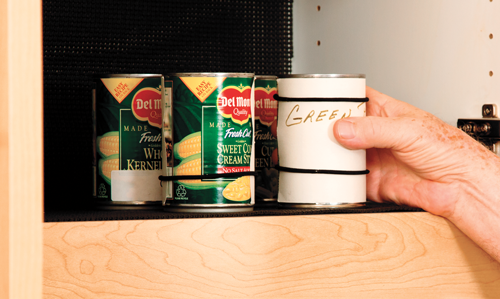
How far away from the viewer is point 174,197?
0.58 m

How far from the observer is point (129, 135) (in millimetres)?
644

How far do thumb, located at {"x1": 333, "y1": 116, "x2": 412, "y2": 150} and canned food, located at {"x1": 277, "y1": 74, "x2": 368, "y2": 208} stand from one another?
2cm

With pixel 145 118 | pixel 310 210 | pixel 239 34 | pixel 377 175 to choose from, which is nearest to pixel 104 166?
pixel 145 118

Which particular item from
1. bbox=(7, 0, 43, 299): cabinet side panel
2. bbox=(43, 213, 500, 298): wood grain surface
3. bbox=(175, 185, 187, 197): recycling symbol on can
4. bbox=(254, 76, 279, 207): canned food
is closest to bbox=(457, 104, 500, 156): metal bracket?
bbox=(43, 213, 500, 298): wood grain surface

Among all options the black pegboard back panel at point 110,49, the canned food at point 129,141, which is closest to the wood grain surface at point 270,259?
the canned food at point 129,141

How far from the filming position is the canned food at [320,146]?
622mm

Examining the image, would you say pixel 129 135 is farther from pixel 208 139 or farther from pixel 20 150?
pixel 20 150

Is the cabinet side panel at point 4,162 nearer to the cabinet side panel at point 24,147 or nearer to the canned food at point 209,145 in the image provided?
the cabinet side panel at point 24,147

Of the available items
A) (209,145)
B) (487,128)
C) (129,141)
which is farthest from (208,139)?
(487,128)

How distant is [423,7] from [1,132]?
0.76 m

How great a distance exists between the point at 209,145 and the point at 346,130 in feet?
0.57

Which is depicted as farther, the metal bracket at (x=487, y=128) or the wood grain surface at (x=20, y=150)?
the metal bracket at (x=487, y=128)

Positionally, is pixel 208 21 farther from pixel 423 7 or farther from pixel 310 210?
pixel 310 210

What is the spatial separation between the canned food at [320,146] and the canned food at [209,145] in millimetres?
77
